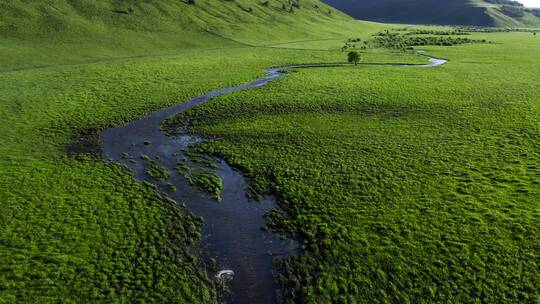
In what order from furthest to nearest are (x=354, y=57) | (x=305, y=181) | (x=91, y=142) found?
(x=354, y=57) < (x=91, y=142) < (x=305, y=181)

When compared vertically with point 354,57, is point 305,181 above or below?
below

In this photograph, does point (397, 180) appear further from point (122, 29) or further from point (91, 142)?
point (122, 29)

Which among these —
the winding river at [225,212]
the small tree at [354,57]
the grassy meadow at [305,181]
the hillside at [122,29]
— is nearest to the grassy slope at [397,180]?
the grassy meadow at [305,181]

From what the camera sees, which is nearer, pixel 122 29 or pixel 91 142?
pixel 91 142

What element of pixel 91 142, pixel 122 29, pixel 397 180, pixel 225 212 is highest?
pixel 122 29

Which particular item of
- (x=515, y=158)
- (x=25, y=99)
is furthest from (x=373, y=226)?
(x=25, y=99)

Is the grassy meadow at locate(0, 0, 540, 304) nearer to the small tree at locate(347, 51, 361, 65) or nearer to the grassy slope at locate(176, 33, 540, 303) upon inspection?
the grassy slope at locate(176, 33, 540, 303)

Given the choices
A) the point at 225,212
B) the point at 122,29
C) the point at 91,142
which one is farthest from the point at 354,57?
the point at 225,212
